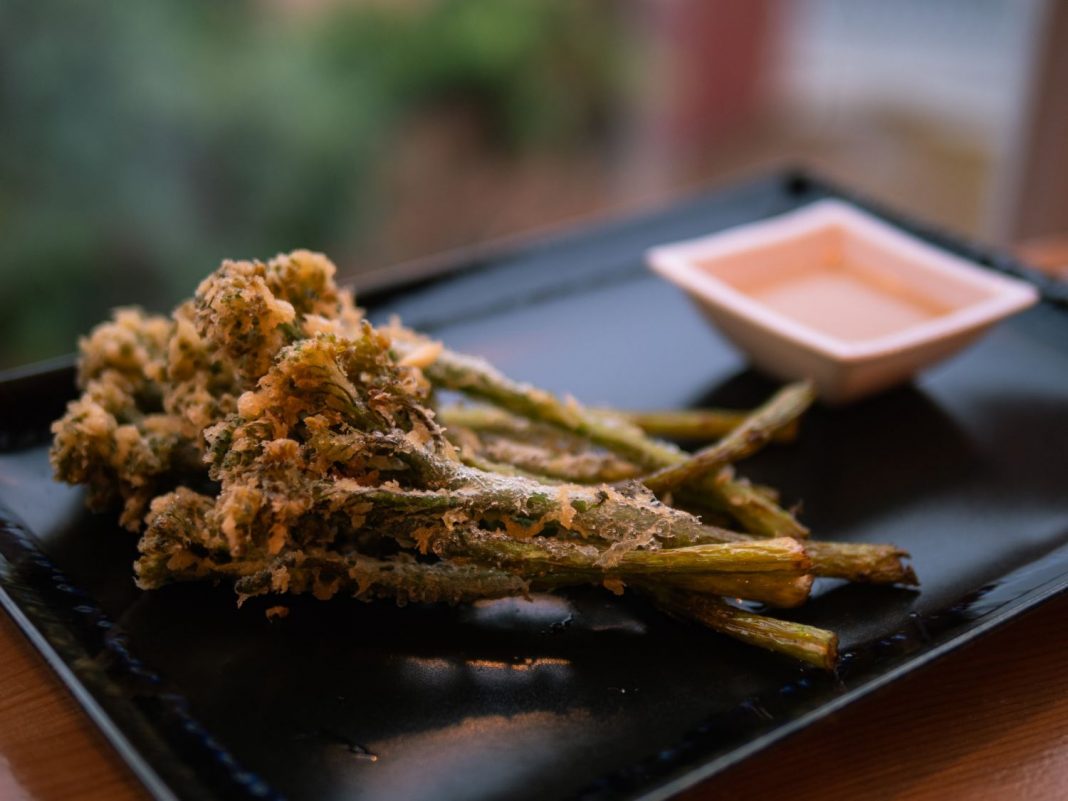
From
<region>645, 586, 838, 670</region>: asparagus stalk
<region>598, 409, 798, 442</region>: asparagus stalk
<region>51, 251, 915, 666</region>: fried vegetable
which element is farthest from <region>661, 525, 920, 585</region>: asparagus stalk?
<region>598, 409, 798, 442</region>: asparagus stalk

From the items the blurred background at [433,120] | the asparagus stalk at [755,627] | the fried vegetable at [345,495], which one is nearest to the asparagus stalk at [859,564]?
the fried vegetable at [345,495]

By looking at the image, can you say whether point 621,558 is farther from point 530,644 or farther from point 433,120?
point 433,120

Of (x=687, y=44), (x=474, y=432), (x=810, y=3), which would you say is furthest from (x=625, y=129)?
(x=474, y=432)

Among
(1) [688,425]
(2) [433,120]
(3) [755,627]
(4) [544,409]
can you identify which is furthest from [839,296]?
(2) [433,120]

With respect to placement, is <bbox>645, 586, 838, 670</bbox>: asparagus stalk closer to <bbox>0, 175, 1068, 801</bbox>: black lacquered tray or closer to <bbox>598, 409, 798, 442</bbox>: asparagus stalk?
<bbox>0, 175, 1068, 801</bbox>: black lacquered tray

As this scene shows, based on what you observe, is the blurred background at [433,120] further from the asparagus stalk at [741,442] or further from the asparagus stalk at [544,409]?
the asparagus stalk at [741,442]
